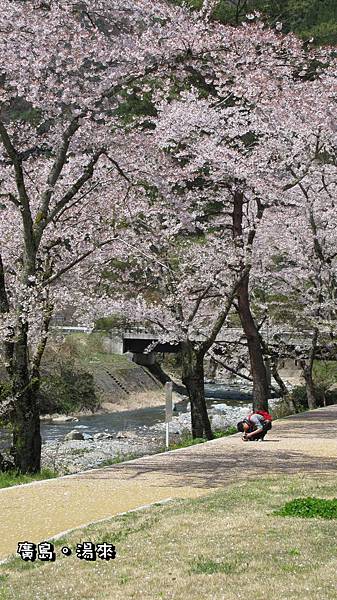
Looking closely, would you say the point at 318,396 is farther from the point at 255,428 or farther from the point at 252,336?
the point at 255,428

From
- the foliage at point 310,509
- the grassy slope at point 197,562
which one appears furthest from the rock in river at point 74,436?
the foliage at point 310,509

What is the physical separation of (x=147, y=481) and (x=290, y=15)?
1965 centimetres

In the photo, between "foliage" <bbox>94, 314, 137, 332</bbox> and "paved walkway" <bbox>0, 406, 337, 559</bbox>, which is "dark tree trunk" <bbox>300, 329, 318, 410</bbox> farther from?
"paved walkway" <bbox>0, 406, 337, 559</bbox>

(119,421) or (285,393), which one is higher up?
(285,393)

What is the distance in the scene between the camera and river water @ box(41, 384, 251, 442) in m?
25.2

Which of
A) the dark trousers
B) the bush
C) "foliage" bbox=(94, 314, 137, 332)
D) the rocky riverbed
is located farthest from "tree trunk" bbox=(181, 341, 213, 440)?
the bush

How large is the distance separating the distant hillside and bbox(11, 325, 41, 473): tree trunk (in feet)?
41.8

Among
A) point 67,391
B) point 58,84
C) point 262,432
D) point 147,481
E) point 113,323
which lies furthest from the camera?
point 67,391

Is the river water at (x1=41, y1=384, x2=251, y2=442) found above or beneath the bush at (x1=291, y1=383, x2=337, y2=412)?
beneath

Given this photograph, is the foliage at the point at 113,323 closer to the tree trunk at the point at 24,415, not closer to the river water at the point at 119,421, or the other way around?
the river water at the point at 119,421

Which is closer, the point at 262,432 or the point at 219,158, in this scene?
the point at 262,432

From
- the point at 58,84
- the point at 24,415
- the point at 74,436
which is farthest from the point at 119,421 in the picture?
the point at 58,84

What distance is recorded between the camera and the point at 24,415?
12406 mm

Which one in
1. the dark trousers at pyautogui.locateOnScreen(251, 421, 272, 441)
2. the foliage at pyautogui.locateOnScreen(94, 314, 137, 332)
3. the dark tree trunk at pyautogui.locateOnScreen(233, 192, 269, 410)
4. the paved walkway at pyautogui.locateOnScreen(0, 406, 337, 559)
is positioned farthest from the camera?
the foliage at pyautogui.locateOnScreen(94, 314, 137, 332)
